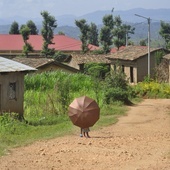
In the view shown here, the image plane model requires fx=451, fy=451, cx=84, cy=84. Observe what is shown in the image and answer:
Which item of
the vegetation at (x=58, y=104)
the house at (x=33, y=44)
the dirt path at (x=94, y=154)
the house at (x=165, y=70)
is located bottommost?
the dirt path at (x=94, y=154)

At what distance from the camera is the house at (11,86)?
823 inches

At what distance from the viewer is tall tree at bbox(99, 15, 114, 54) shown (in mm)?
74125

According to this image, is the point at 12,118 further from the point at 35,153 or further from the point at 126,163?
the point at 126,163

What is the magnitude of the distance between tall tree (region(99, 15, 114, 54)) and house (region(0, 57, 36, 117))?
51515mm

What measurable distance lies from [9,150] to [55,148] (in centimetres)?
148

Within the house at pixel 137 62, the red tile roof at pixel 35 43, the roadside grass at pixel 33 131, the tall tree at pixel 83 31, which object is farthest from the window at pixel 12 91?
the red tile roof at pixel 35 43

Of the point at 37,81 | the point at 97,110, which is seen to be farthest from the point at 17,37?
the point at 97,110

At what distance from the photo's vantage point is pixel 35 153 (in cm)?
1366

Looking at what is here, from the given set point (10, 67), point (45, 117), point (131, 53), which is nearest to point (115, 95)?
point (45, 117)

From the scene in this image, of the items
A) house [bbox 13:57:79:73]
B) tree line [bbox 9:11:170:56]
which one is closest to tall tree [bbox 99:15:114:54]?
tree line [bbox 9:11:170:56]

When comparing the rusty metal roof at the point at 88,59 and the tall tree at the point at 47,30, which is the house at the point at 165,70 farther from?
the tall tree at the point at 47,30

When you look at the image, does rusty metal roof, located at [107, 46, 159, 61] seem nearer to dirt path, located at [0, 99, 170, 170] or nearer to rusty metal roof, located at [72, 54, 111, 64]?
rusty metal roof, located at [72, 54, 111, 64]

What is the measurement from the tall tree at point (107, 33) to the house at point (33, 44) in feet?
16.5

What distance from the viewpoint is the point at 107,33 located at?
75.2 meters
